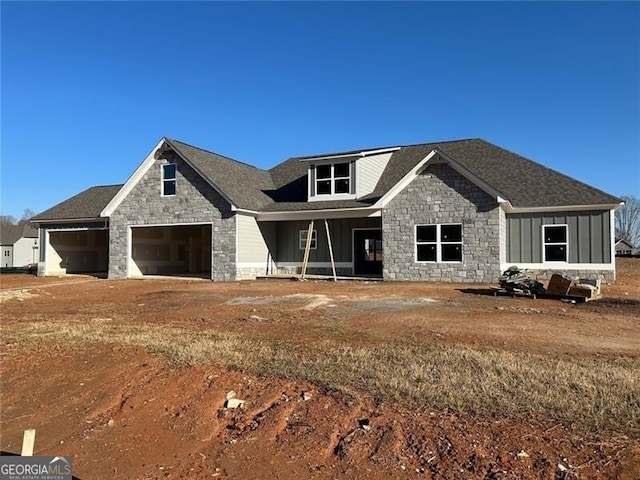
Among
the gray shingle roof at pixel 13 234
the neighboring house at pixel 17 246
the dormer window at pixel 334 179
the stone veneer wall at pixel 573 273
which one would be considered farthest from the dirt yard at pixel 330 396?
the neighboring house at pixel 17 246

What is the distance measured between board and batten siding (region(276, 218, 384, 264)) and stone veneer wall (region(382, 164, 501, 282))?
2465 mm

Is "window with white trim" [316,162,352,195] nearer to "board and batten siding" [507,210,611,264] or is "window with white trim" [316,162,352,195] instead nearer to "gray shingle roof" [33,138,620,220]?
"gray shingle roof" [33,138,620,220]

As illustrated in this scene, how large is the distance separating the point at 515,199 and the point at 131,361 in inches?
666

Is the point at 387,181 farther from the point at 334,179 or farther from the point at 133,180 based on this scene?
the point at 133,180

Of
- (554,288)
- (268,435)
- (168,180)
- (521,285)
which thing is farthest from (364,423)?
(168,180)

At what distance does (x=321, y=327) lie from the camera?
9375 millimetres

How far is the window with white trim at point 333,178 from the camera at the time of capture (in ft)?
73.8

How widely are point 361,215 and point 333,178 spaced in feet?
9.37

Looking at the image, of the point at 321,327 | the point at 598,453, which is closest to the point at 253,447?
the point at 598,453

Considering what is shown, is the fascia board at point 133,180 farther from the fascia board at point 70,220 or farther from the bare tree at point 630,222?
the bare tree at point 630,222

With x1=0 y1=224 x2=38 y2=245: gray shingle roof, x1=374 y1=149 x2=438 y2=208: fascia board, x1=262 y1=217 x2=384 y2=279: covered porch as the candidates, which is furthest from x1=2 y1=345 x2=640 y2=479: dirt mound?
x1=0 y1=224 x2=38 y2=245: gray shingle roof

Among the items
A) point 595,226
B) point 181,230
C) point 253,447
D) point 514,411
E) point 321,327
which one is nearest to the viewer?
point 253,447

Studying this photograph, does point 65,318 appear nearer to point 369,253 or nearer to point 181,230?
point 369,253

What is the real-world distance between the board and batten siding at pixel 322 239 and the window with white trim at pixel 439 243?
3.00 m
